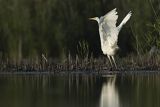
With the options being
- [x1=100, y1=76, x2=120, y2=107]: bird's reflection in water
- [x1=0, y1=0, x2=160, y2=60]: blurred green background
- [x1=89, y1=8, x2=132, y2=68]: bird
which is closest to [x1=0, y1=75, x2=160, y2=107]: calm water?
[x1=100, y1=76, x2=120, y2=107]: bird's reflection in water

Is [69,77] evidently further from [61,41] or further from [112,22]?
[61,41]

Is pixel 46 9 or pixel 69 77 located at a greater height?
pixel 46 9

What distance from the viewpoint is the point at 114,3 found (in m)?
23.7

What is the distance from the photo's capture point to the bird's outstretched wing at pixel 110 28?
64.7ft

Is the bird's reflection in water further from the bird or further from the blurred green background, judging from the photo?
the blurred green background

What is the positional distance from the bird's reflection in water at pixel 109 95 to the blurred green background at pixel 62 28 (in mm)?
5116

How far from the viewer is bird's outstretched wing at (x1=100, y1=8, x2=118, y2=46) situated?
64.7 feet

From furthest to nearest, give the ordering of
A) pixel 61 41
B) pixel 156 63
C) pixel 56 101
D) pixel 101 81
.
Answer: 1. pixel 61 41
2. pixel 156 63
3. pixel 101 81
4. pixel 56 101

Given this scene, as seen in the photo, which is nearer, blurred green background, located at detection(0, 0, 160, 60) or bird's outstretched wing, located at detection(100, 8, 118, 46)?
bird's outstretched wing, located at detection(100, 8, 118, 46)

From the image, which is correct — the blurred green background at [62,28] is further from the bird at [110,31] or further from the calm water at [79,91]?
the calm water at [79,91]

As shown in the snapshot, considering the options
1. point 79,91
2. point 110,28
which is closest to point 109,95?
point 79,91

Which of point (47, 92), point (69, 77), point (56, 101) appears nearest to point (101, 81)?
point (69, 77)

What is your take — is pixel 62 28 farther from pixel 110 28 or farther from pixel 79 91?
pixel 79 91

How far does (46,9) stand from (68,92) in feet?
26.4
